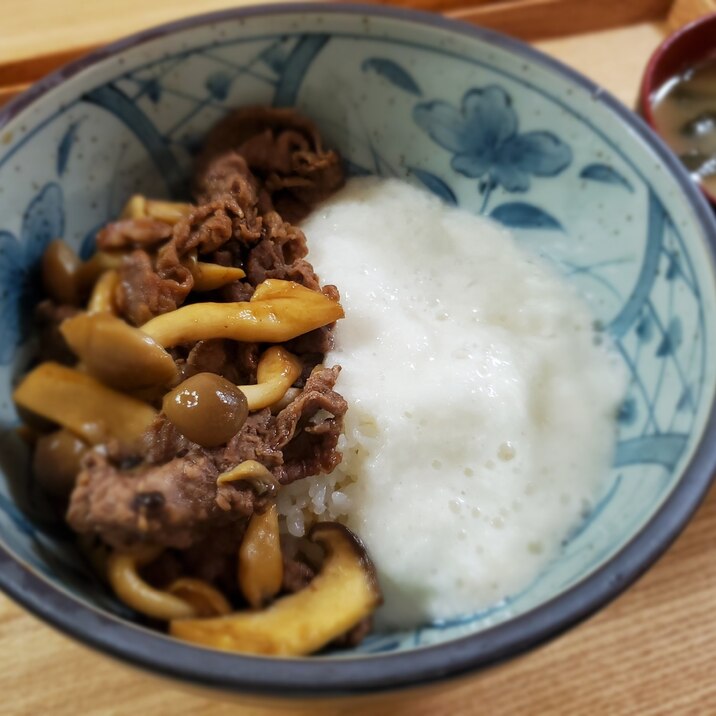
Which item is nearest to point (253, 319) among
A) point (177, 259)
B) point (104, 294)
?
point (177, 259)

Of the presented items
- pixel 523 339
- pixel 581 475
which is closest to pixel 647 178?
pixel 523 339

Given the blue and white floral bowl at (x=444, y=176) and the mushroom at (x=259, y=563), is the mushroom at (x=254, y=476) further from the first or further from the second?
the blue and white floral bowl at (x=444, y=176)

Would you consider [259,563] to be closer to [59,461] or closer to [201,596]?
[201,596]

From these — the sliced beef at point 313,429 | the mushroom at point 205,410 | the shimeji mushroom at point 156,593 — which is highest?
the mushroom at point 205,410

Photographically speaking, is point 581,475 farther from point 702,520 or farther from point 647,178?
point 647,178

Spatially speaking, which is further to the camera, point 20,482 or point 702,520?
point 702,520

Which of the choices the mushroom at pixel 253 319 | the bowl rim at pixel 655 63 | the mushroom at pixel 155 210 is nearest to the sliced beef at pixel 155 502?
the mushroom at pixel 253 319

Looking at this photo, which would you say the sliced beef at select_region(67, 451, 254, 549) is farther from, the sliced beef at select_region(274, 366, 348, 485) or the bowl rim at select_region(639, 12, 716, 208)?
the bowl rim at select_region(639, 12, 716, 208)
